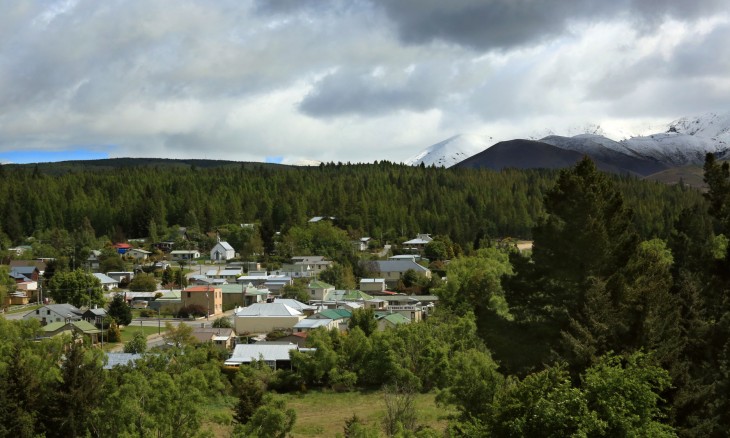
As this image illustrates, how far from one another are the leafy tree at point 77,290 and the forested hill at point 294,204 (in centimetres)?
3239

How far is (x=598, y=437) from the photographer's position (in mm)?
10250

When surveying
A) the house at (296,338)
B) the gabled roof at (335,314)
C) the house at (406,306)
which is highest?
the gabled roof at (335,314)

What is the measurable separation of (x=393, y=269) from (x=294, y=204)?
32.8m

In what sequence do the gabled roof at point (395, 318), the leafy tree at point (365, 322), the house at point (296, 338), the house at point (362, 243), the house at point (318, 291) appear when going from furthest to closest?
the house at point (362, 243) → the house at point (318, 291) → the gabled roof at point (395, 318) → the leafy tree at point (365, 322) → the house at point (296, 338)

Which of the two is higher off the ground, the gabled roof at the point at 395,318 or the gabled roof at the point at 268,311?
the gabled roof at the point at 268,311

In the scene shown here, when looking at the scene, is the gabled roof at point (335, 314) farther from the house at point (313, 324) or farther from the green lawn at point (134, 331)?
the green lawn at point (134, 331)

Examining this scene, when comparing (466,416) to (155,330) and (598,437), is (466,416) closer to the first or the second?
(598,437)

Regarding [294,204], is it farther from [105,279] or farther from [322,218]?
[105,279]

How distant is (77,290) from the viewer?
58031 millimetres

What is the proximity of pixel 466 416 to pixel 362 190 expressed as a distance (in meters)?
98.4

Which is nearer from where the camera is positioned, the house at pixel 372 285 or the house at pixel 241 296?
the house at pixel 241 296

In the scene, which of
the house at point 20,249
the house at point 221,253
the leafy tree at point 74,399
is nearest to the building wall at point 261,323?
the leafy tree at point 74,399

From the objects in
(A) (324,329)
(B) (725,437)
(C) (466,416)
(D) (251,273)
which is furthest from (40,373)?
(D) (251,273)

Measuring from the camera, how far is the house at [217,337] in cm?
4412
